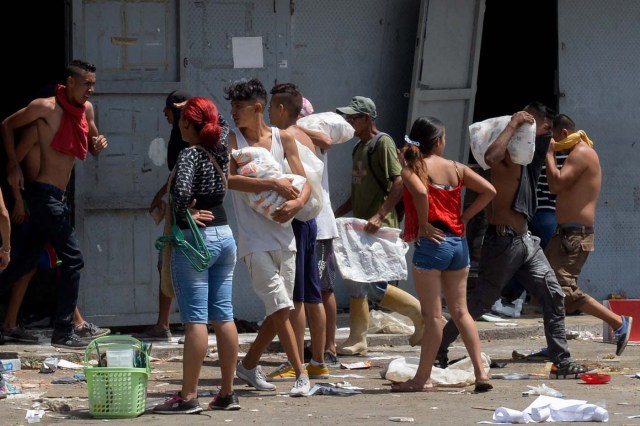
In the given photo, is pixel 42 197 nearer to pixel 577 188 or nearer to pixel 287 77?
pixel 287 77

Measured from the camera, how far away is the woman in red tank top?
852 centimetres

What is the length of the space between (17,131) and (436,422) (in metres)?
4.43

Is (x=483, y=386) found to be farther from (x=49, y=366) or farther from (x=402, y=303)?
(x=49, y=366)

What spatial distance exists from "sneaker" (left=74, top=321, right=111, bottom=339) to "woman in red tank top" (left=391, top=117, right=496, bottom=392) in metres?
2.80

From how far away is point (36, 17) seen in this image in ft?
47.8

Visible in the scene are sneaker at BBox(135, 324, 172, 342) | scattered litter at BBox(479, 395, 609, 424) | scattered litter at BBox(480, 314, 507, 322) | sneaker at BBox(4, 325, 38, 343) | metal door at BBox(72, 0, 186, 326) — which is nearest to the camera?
scattered litter at BBox(479, 395, 609, 424)

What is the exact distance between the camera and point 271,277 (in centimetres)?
822

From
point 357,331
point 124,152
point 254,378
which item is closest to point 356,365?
point 357,331

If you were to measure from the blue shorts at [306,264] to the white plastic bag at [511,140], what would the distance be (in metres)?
1.34

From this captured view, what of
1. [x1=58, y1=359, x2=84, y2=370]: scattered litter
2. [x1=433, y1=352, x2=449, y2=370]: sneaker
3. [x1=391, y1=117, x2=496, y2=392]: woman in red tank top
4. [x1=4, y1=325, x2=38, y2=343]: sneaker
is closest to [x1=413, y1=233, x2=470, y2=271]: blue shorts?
[x1=391, y1=117, x2=496, y2=392]: woman in red tank top

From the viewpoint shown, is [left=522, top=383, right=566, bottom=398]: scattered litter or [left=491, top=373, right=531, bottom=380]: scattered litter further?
[left=491, top=373, right=531, bottom=380]: scattered litter

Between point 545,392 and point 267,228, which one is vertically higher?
point 267,228

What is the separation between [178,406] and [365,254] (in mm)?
2911

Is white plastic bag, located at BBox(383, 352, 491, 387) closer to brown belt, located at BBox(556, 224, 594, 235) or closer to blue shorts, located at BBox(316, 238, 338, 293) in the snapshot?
blue shorts, located at BBox(316, 238, 338, 293)
